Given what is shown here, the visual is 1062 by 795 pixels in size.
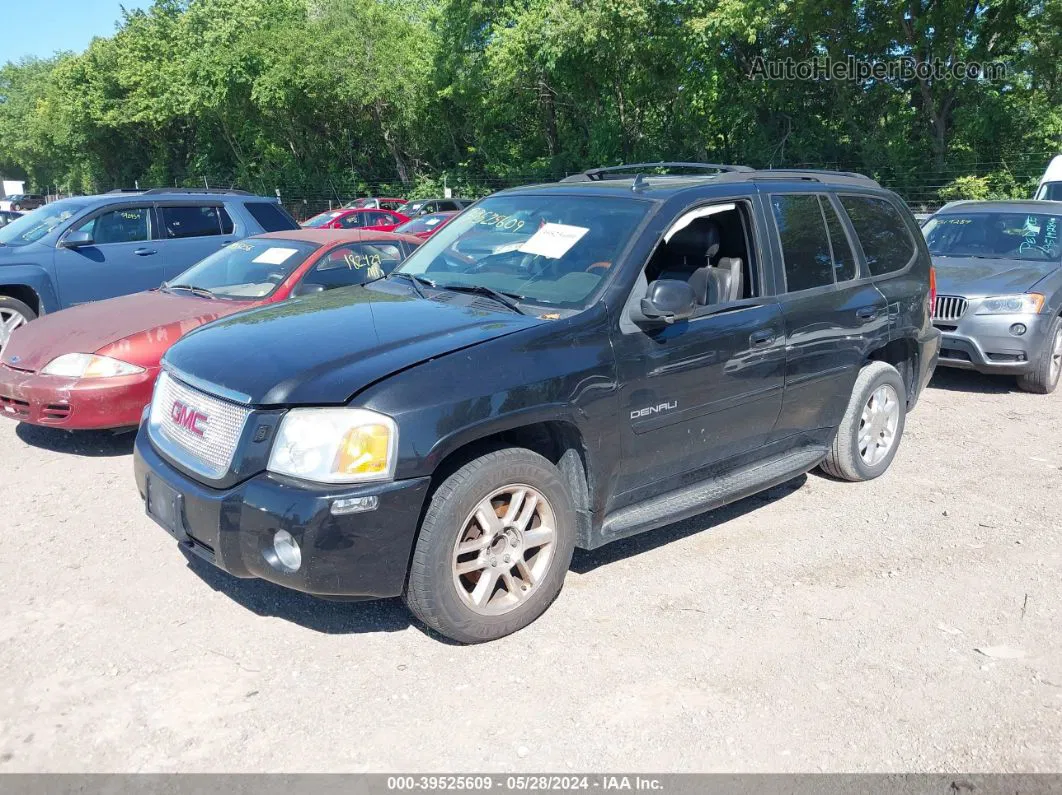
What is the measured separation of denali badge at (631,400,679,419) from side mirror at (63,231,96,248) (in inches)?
273

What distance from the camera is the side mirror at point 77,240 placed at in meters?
8.76

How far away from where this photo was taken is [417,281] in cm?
475

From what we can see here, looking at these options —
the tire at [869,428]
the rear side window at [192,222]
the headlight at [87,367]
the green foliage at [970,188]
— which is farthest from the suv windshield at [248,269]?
the green foliage at [970,188]

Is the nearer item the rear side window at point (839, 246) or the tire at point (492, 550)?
the tire at point (492, 550)

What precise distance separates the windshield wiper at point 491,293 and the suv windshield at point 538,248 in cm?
1

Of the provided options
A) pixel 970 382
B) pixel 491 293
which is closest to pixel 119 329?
pixel 491 293

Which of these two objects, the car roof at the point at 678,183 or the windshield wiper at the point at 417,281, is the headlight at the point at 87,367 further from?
the car roof at the point at 678,183

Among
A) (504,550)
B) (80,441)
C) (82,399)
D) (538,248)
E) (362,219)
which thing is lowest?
(362,219)

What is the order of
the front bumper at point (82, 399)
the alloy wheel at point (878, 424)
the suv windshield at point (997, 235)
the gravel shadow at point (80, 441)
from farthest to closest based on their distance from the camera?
the suv windshield at point (997, 235) < the gravel shadow at point (80, 441) < the front bumper at point (82, 399) < the alloy wheel at point (878, 424)

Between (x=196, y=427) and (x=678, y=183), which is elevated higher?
(x=678, y=183)

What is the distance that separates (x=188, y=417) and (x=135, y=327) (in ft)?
8.76

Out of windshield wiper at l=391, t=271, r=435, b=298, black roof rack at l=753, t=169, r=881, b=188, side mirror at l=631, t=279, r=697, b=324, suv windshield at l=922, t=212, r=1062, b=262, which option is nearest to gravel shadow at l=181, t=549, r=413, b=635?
windshield wiper at l=391, t=271, r=435, b=298

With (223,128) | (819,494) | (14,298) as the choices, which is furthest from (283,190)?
(819,494)

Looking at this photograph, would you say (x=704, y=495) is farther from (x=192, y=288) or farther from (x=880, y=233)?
(x=192, y=288)
